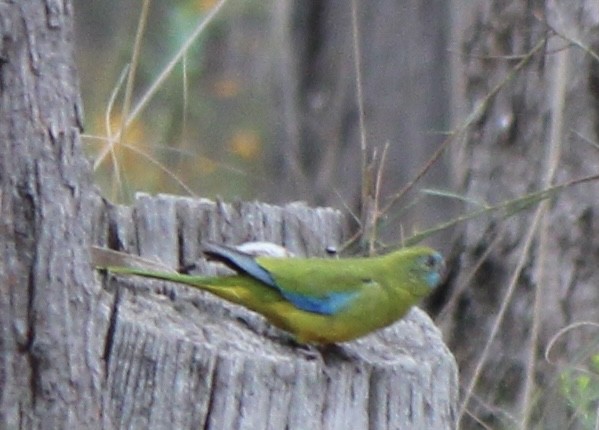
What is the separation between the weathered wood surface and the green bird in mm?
35

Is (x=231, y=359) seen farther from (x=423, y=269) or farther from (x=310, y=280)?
(x=423, y=269)

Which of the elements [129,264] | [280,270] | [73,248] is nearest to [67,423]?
[73,248]

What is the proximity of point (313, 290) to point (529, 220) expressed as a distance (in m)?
1.81

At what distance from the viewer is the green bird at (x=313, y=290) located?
3.10m

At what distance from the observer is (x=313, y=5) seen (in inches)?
325

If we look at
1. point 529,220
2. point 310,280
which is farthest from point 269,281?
point 529,220

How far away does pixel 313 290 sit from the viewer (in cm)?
328

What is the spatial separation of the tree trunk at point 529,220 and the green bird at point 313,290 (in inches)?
56.9

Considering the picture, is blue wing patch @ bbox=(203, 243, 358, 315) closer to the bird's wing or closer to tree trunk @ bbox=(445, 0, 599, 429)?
the bird's wing

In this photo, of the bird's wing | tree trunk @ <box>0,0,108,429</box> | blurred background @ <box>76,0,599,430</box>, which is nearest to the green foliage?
blurred background @ <box>76,0,599,430</box>

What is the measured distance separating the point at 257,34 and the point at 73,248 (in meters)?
9.46

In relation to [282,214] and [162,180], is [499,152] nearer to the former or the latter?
[282,214]

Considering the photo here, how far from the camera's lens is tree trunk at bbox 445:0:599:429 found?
4926 millimetres

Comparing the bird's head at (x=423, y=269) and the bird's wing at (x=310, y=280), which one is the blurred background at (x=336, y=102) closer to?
→ the bird's head at (x=423, y=269)
